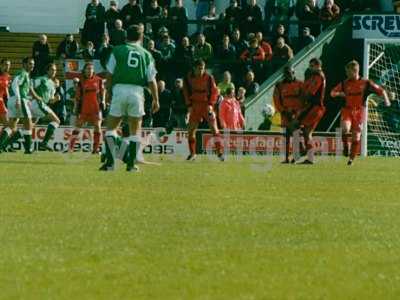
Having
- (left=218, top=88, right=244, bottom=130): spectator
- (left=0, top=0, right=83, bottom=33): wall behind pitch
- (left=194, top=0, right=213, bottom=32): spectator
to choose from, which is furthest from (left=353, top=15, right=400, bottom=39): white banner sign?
(left=0, top=0, right=83, bottom=33): wall behind pitch

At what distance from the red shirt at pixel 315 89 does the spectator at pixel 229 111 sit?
6.21 metres

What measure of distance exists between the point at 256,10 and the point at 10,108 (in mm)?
10739

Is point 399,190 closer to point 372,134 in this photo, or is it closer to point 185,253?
point 185,253

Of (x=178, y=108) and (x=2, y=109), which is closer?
(x=2, y=109)

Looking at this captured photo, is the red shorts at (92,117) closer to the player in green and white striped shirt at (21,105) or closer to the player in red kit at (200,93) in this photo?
the player in green and white striped shirt at (21,105)

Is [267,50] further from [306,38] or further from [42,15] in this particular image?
[42,15]

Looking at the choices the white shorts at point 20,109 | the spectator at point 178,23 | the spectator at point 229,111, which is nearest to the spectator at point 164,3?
the spectator at point 178,23

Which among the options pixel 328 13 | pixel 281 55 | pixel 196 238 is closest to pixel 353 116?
pixel 281 55

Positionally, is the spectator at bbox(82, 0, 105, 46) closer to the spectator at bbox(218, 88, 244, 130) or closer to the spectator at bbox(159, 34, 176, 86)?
the spectator at bbox(159, 34, 176, 86)

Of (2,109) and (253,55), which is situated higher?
(253,55)

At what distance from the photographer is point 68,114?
1517 inches

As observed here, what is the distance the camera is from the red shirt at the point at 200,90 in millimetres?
29594

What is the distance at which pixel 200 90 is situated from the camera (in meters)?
29.7

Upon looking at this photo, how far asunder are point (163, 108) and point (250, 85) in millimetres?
2455
